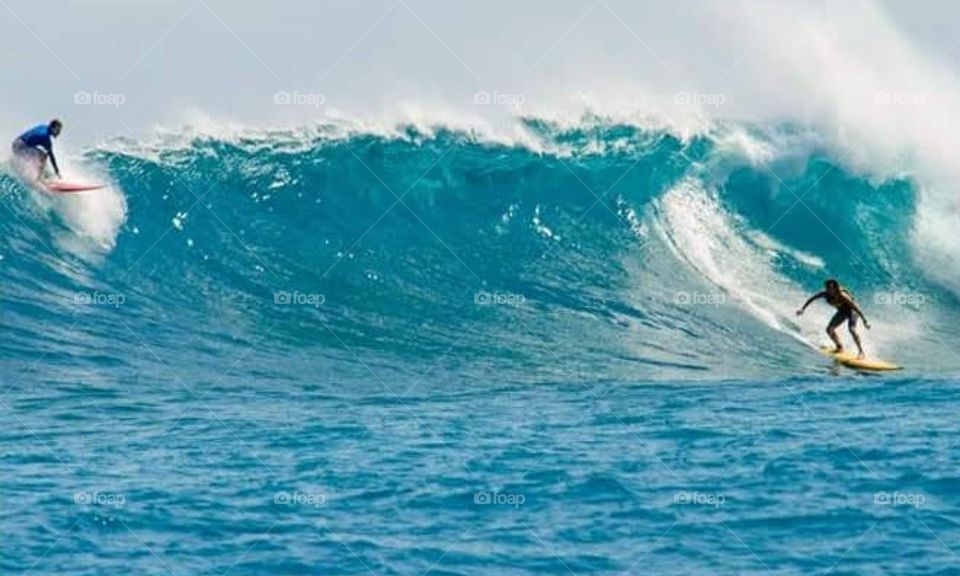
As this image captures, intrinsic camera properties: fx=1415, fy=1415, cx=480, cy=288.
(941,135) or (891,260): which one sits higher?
(941,135)

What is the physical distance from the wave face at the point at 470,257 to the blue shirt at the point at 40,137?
38.1 inches

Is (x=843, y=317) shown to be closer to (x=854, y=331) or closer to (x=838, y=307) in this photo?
(x=838, y=307)

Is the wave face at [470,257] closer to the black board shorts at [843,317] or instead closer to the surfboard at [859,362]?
the surfboard at [859,362]

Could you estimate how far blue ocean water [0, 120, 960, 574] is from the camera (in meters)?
10.5

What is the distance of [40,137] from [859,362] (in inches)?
474

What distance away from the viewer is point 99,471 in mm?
12016

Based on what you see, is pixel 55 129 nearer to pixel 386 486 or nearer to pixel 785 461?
pixel 386 486

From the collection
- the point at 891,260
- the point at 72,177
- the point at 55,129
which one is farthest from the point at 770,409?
the point at 72,177

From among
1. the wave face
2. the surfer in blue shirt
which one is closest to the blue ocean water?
the wave face

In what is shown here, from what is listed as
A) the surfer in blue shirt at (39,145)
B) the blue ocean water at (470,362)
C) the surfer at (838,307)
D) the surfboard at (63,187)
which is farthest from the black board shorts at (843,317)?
the surfboard at (63,187)

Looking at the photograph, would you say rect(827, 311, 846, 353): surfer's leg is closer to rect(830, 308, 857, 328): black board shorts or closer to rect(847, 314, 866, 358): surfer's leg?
rect(830, 308, 857, 328): black board shorts

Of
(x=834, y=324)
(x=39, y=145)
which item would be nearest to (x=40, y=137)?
(x=39, y=145)

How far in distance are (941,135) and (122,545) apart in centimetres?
2113

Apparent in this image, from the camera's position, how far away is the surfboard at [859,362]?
17844mm
